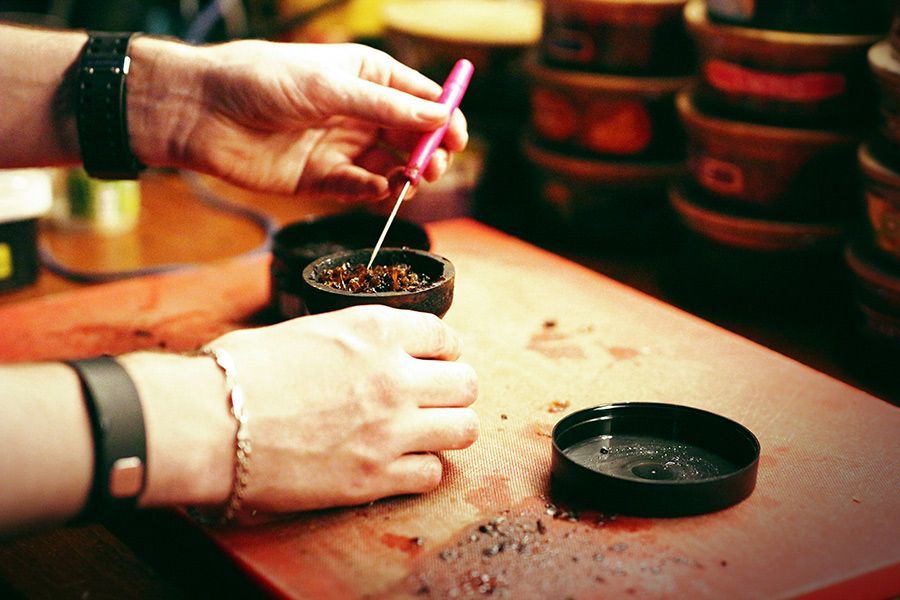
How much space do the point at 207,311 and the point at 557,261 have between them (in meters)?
0.53

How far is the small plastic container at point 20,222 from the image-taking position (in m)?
1.65

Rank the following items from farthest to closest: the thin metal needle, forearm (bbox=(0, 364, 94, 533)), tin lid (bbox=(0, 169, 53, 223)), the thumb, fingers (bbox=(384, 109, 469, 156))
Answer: tin lid (bbox=(0, 169, 53, 223)) < fingers (bbox=(384, 109, 469, 156)) < the thumb < the thin metal needle < forearm (bbox=(0, 364, 94, 533))

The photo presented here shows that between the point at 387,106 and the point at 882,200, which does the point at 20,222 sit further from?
the point at 882,200

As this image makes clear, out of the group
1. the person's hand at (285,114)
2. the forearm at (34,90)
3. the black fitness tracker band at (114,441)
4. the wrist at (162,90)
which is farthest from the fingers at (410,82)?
the black fitness tracker band at (114,441)

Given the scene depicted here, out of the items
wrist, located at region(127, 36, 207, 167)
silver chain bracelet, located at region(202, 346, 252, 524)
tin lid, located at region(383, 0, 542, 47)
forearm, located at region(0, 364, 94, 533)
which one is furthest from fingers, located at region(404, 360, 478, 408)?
tin lid, located at region(383, 0, 542, 47)

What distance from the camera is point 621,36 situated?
1.70 m

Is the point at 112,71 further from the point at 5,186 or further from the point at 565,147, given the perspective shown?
the point at 565,147

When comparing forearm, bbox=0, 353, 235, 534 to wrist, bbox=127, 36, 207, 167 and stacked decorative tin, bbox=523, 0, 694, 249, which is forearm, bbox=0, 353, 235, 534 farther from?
stacked decorative tin, bbox=523, 0, 694, 249

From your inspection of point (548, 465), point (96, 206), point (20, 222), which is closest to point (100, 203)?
point (96, 206)

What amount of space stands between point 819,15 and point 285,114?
746 millimetres

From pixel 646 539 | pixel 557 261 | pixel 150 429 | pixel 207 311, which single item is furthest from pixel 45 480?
pixel 557 261

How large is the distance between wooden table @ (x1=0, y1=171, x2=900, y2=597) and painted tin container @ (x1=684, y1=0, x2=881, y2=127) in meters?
0.34

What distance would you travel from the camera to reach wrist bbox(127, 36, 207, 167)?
1305mm

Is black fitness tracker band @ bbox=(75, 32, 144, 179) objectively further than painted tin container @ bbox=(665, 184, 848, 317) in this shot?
No
